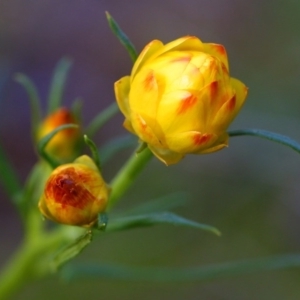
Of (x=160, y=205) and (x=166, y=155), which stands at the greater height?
(x=166, y=155)

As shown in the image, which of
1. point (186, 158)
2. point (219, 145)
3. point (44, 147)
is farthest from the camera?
point (186, 158)

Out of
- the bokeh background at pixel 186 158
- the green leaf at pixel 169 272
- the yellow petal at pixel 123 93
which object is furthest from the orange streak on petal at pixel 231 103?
the bokeh background at pixel 186 158

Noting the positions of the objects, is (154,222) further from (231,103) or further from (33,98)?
(33,98)

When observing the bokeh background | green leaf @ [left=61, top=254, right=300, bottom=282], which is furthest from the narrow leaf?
the bokeh background

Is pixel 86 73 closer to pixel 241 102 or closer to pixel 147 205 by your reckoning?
pixel 147 205

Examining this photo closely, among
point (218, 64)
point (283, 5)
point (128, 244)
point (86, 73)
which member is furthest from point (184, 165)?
point (218, 64)

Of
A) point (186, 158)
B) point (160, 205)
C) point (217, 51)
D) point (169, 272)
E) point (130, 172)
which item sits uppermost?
point (217, 51)

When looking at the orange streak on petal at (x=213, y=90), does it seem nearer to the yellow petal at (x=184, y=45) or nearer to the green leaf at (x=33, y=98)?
the yellow petal at (x=184, y=45)

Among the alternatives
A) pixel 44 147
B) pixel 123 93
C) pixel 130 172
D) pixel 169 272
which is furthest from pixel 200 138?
pixel 169 272
